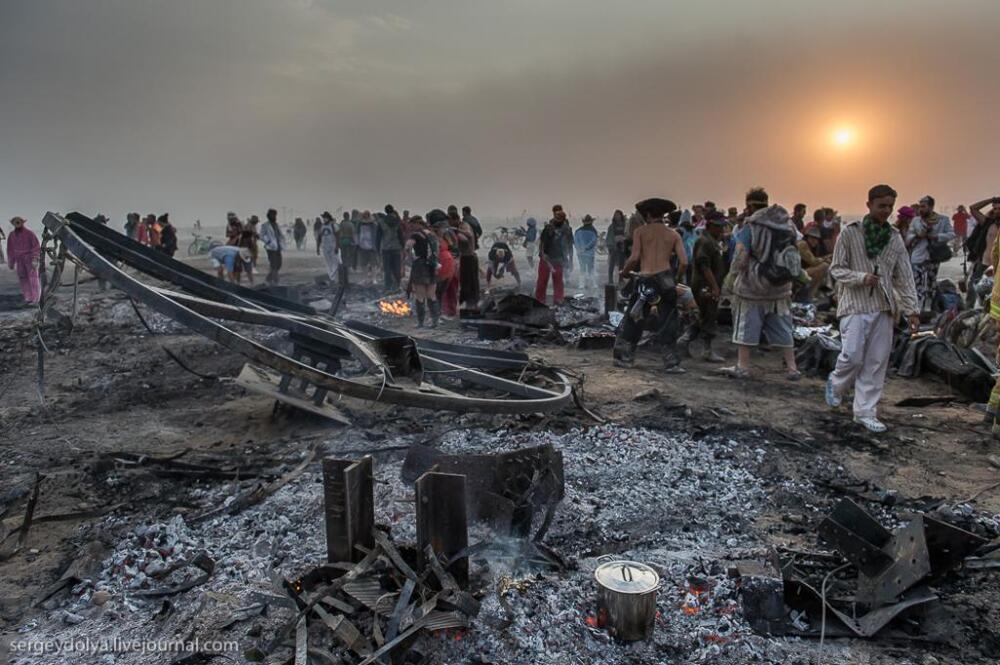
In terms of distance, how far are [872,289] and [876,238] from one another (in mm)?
442

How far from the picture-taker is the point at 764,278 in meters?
6.80

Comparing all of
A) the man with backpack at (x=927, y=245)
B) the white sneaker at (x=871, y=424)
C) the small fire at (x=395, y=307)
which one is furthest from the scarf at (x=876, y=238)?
the small fire at (x=395, y=307)

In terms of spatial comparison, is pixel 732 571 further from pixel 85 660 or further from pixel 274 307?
pixel 274 307

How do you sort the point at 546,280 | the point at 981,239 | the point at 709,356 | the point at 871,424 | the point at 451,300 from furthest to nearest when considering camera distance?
the point at 546,280, the point at 451,300, the point at 981,239, the point at 709,356, the point at 871,424

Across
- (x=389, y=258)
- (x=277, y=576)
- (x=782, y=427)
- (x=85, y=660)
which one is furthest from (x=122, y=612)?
(x=389, y=258)

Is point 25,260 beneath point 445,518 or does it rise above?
above

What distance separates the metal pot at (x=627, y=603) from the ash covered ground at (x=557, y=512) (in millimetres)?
63

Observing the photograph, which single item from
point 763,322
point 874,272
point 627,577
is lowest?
point 627,577

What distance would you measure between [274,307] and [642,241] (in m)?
4.37

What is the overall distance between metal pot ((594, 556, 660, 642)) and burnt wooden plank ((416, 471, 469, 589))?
2.22 feet

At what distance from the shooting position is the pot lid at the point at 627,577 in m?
2.65

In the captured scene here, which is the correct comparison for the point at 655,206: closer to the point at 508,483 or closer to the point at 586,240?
the point at 508,483

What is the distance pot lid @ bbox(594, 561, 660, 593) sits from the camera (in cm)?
265

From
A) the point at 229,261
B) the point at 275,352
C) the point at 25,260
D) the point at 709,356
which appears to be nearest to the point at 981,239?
the point at 709,356
